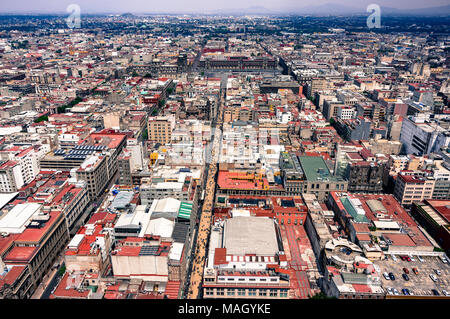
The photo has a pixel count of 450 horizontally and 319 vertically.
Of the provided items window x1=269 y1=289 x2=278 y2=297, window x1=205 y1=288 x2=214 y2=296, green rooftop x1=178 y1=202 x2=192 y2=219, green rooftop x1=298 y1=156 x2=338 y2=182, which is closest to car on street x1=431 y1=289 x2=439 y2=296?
window x1=269 y1=289 x2=278 y2=297

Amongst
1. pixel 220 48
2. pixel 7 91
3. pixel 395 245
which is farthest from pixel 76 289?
pixel 220 48

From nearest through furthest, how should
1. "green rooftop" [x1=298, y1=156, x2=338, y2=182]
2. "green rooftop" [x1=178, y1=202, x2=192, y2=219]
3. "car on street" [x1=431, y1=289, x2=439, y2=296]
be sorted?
"car on street" [x1=431, y1=289, x2=439, y2=296]
"green rooftop" [x1=178, y1=202, x2=192, y2=219]
"green rooftop" [x1=298, y1=156, x2=338, y2=182]

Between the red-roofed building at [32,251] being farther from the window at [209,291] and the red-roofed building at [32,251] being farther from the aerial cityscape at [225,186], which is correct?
the window at [209,291]

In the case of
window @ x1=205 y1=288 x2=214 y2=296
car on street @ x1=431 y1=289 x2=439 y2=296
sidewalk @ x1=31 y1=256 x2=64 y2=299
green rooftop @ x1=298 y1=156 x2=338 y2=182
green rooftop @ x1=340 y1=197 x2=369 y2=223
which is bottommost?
sidewalk @ x1=31 y1=256 x2=64 y2=299

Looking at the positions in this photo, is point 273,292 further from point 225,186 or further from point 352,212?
point 225,186

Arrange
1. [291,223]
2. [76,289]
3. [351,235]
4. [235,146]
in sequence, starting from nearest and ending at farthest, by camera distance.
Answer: [76,289] → [351,235] → [291,223] → [235,146]

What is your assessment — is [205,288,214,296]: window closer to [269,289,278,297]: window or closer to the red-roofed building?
[269,289,278,297]: window

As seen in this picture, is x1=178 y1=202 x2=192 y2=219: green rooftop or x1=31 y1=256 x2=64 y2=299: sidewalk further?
x1=178 y1=202 x2=192 y2=219: green rooftop

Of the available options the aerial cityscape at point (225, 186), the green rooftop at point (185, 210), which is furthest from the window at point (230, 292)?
the green rooftop at point (185, 210)
